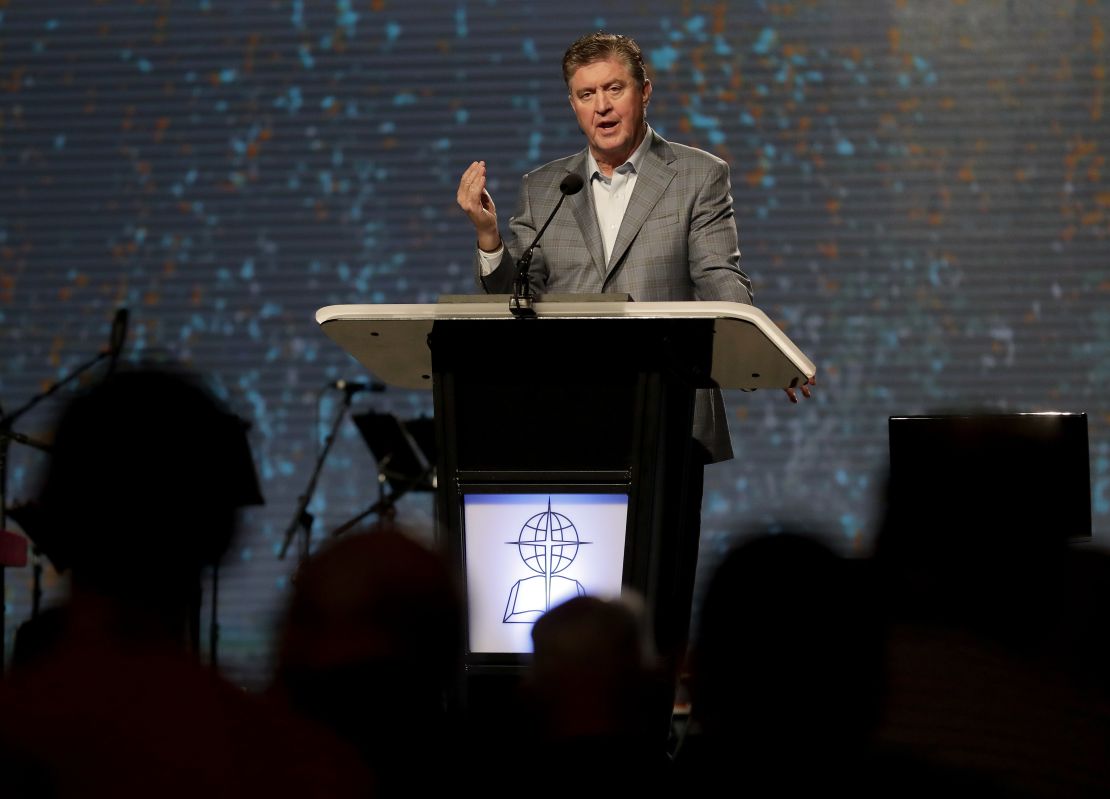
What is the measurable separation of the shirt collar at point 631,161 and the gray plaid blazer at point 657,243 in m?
Result: 0.04

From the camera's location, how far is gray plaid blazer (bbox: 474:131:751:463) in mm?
2596

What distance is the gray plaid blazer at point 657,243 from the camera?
2.60m

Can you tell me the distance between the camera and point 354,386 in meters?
5.16

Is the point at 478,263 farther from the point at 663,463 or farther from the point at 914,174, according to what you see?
the point at 914,174

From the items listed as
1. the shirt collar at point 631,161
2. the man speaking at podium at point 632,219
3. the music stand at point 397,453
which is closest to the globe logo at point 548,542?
the man speaking at podium at point 632,219

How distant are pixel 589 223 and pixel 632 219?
92 mm

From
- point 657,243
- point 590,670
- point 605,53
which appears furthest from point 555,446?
point 590,670

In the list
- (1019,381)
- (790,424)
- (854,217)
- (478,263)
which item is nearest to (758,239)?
(854,217)

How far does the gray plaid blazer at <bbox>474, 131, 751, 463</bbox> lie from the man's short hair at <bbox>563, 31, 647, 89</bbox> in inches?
7.9

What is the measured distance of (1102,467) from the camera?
5.20 m

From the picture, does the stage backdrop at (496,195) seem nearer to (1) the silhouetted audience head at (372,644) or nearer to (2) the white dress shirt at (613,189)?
(2) the white dress shirt at (613,189)

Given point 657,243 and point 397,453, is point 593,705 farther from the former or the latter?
point 397,453

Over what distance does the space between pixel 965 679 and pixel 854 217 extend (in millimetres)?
4345

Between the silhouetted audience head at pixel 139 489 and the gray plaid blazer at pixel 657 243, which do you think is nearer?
the silhouetted audience head at pixel 139 489
